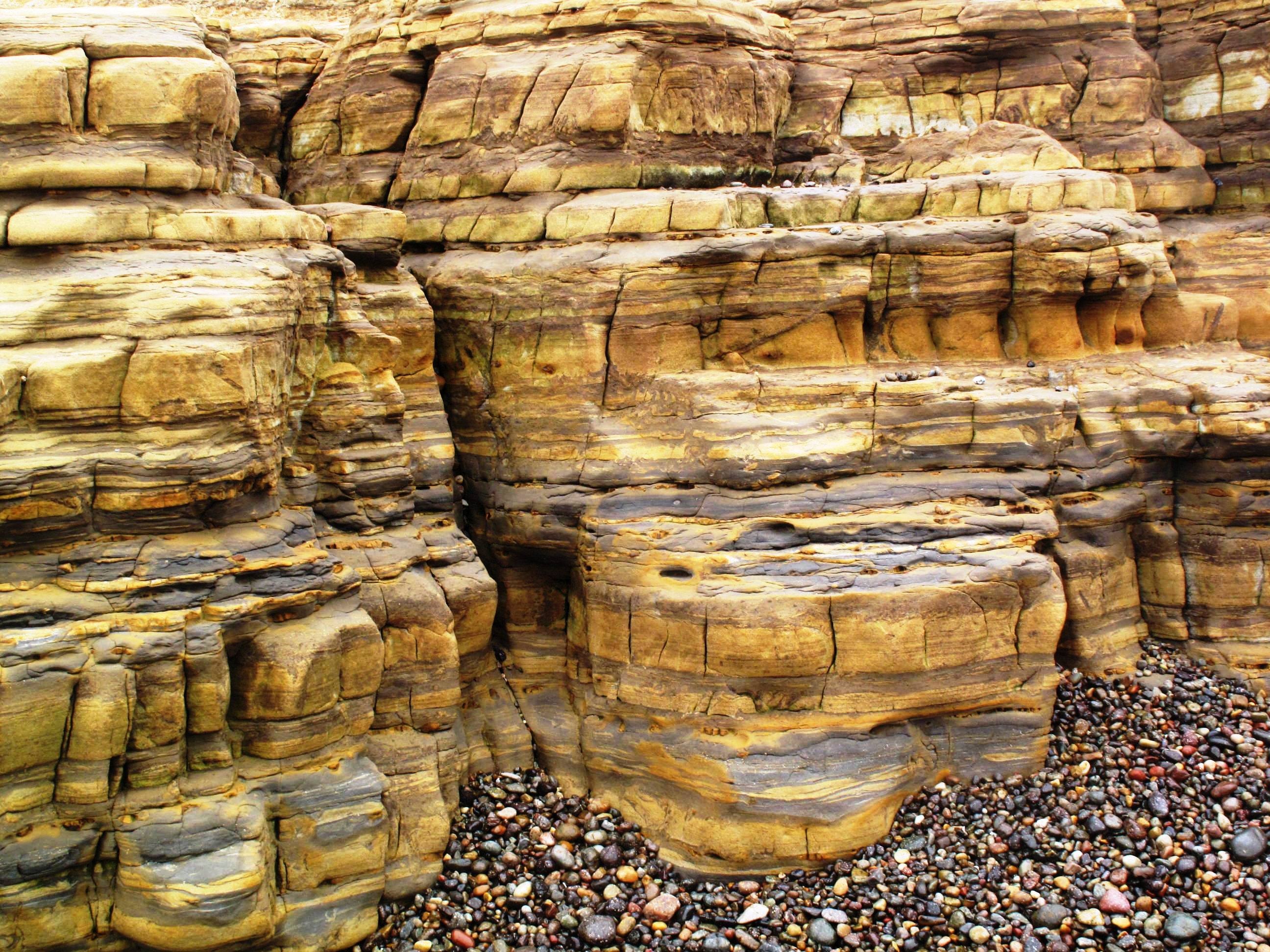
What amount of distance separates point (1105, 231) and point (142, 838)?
1285 cm

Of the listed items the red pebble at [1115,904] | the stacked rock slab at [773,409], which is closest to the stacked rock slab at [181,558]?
the stacked rock slab at [773,409]

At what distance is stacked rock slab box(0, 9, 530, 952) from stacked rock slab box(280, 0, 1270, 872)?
2.17 m

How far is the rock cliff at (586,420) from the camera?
10.9 meters

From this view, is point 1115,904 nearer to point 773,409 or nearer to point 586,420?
point 773,409

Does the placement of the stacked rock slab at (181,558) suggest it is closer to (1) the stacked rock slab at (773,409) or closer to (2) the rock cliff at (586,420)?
(2) the rock cliff at (586,420)

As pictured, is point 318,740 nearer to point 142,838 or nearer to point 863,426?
point 142,838

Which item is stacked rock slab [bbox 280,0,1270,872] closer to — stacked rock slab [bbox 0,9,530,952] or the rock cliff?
the rock cliff

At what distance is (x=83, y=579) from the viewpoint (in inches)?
426

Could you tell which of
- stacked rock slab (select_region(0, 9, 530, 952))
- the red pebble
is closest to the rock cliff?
stacked rock slab (select_region(0, 9, 530, 952))

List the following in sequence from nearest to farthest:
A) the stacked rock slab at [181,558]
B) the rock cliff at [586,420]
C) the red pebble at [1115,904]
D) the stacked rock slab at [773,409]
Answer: the stacked rock slab at [181,558], the rock cliff at [586,420], the red pebble at [1115,904], the stacked rock slab at [773,409]

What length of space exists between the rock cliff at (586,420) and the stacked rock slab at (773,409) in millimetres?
60

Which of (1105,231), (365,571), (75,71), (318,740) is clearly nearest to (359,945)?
(318,740)

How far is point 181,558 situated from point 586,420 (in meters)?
5.18

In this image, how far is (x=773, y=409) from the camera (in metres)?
14.3
